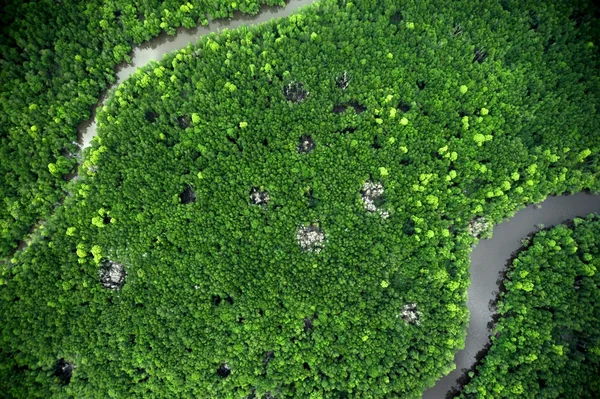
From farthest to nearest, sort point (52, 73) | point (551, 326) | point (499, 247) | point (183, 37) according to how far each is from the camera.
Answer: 1. point (183, 37)
2. point (52, 73)
3. point (499, 247)
4. point (551, 326)

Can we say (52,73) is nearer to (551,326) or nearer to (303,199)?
(303,199)

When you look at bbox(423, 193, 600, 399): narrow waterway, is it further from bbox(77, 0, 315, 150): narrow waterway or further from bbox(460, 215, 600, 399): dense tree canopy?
bbox(77, 0, 315, 150): narrow waterway

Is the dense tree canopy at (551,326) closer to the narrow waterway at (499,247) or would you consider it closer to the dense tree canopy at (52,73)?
the narrow waterway at (499,247)

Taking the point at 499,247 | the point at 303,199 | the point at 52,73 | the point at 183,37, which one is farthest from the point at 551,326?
the point at 52,73

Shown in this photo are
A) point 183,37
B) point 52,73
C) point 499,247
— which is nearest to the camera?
point 499,247

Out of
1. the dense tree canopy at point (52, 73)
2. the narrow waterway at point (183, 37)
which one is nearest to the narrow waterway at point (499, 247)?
the narrow waterway at point (183, 37)

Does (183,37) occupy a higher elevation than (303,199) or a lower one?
higher
